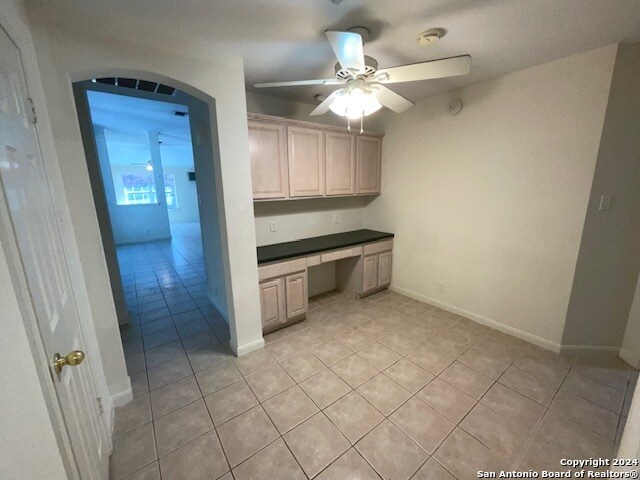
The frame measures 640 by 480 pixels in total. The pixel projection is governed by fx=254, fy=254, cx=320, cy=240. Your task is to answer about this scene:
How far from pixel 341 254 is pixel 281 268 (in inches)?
31.5

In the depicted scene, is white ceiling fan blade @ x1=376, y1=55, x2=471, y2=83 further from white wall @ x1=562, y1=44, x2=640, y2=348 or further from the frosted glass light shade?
white wall @ x1=562, y1=44, x2=640, y2=348

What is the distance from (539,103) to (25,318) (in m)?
3.34

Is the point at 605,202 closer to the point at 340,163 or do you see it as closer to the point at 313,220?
the point at 340,163

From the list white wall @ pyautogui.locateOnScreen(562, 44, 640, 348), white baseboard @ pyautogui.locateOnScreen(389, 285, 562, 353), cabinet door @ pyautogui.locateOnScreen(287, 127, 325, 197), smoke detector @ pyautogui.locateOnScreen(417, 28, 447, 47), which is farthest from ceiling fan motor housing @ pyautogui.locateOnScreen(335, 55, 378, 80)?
white baseboard @ pyautogui.locateOnScreen(389, 285, 562, 353)

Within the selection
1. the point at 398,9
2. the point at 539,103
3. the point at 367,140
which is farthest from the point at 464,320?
the point at 398,9

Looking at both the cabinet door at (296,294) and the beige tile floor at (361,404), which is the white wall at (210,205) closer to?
the cabinet door at (296,294)

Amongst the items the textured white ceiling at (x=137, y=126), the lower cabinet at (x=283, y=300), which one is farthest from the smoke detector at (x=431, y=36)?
the textured white ceiling at (x=137, y=126)

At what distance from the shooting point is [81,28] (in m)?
1.42

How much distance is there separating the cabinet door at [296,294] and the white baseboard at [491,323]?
60.0 inches

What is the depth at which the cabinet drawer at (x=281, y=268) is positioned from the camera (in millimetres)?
2436

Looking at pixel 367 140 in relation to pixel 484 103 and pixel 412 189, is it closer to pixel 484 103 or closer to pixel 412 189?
pixel 412 189

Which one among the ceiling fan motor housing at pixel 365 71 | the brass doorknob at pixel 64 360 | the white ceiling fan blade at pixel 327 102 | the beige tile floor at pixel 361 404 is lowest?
the beige tile floor at pixel 361 404

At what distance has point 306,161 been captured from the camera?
2791 mm

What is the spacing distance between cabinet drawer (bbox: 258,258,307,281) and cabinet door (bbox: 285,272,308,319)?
7 centimetres
